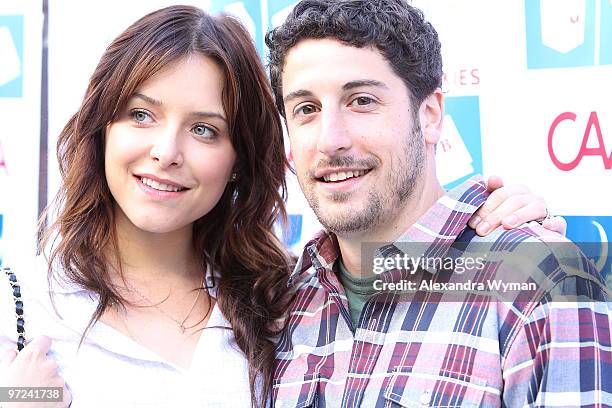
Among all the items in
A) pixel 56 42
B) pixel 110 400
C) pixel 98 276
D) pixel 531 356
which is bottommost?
pixel 110 400

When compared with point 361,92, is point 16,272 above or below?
below

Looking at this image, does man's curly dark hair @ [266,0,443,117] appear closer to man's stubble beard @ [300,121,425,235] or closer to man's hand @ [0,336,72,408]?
man's stubble beard @ [300,121,425,235]

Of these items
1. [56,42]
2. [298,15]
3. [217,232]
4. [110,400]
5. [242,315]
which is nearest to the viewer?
[110,400]

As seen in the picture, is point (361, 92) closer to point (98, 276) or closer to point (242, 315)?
point (242, 315)

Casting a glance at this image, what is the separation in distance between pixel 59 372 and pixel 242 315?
0.45 meters

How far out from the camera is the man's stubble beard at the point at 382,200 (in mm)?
1580

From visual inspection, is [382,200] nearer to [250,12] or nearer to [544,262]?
[544,262]

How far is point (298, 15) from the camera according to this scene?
1.71m

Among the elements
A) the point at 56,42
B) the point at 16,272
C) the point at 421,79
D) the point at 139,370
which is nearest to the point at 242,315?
the point at 139,370

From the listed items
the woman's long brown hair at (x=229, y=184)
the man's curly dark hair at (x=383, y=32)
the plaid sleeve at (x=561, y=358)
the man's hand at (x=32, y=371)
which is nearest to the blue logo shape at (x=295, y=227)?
the woman's long brown hair at (x=229, y=184)

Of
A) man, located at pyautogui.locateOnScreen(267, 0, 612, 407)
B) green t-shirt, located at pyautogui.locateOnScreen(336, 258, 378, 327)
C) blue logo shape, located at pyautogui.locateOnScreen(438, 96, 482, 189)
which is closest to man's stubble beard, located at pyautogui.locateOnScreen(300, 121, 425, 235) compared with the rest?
man, located at pyautogui.locateOnScreen(267, 0, 612, 407)

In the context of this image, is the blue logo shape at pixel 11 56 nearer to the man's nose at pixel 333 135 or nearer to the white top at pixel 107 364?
the white top at pixel 107 364

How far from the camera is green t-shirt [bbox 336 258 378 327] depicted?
1.62 metres

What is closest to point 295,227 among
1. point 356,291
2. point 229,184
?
point 229,184
